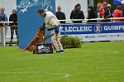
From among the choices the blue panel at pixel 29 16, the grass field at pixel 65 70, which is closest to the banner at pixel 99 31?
the blue panel at pixel 29 16

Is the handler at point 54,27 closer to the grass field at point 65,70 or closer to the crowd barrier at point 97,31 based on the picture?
the grass field at point 65,70

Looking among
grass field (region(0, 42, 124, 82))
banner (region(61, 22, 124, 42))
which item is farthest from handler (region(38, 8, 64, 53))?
banner (region(61, 22, 124, 42))

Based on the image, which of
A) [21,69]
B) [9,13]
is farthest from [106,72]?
[9,13]

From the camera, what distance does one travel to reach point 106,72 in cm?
1580

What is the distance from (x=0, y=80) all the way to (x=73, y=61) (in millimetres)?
5758

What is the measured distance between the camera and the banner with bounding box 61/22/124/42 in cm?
3588

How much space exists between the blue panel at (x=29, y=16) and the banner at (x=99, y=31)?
702 cm

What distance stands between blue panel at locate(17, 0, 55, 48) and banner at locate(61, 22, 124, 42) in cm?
702

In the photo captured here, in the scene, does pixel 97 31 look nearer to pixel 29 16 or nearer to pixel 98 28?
pixel 98 28

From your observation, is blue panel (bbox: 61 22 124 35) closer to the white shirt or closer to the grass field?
the white shirt

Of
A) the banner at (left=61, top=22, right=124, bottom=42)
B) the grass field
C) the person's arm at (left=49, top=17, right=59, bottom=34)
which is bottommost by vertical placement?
the grass field

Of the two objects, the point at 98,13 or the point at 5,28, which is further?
the point at 98,13

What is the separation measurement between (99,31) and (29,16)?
8033 mm

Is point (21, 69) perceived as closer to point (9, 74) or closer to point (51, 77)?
point (9, 74)
